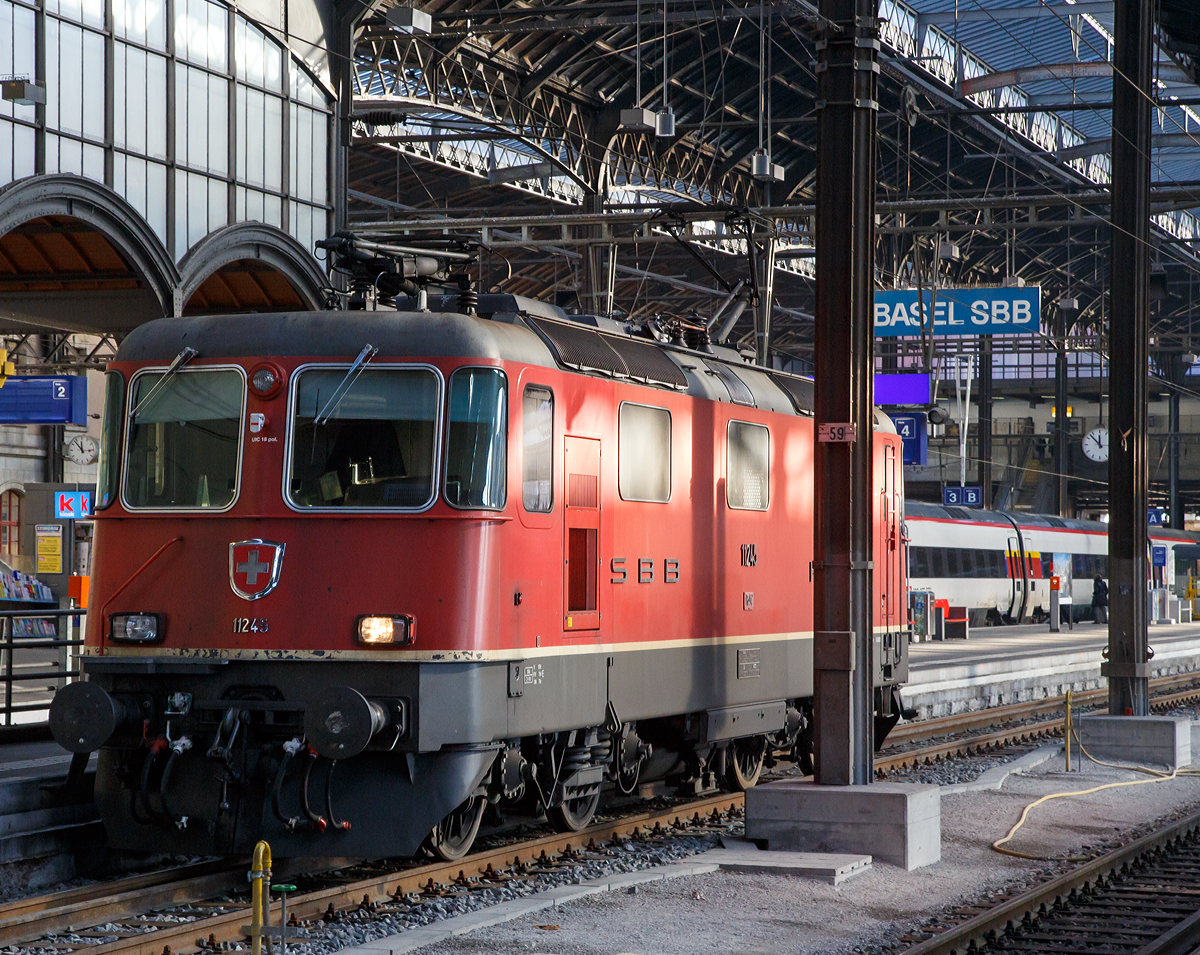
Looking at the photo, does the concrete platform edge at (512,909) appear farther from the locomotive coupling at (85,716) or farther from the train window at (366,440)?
the train window at (366,440)

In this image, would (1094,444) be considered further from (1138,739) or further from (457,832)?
(457,832)

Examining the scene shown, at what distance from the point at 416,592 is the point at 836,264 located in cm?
424

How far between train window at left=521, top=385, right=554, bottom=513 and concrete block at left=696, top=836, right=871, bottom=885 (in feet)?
8.75

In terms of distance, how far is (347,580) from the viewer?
9430 millimetres

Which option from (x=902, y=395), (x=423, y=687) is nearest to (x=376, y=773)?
(x=423, y=687)

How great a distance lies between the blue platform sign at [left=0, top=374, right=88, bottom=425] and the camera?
2809 centimetres

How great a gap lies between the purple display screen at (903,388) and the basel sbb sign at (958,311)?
3.19m

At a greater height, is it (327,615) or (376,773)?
(327,615)

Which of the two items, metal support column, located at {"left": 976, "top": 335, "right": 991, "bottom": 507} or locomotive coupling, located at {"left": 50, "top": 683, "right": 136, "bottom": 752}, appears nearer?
locomotive coupling, located at {"left": 50, "top": 683, "right": 136, "bottom": 752}

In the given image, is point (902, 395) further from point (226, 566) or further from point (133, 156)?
point (226, 566)

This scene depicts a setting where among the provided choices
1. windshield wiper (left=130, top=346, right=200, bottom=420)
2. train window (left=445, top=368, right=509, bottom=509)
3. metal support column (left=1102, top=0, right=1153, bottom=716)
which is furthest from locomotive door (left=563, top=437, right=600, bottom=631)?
metal support column (left=1102, top=0, right=1153, bottom=716)

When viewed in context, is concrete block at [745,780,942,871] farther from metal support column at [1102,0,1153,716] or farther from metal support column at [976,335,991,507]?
metal support column at [976,335,991,507]

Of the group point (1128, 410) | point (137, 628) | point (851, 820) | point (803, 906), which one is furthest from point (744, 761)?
point (1128, 410)

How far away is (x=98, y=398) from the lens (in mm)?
48938
